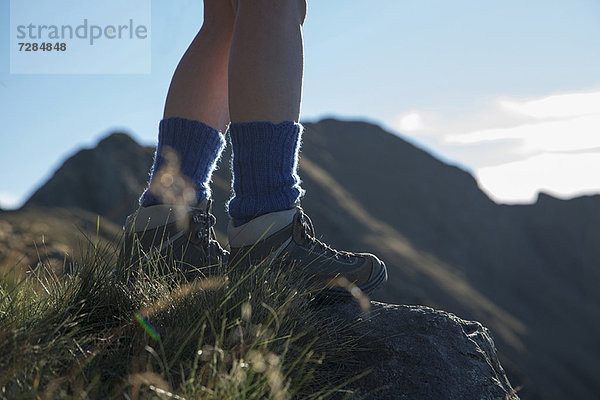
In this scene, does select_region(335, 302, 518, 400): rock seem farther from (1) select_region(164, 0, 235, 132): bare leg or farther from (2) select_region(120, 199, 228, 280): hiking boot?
(1) select_region(164, 0, 235, 132): bare leg

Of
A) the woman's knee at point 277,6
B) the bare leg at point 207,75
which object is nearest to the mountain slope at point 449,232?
the bare leg at point 207,75

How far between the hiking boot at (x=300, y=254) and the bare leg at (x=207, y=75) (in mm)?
477

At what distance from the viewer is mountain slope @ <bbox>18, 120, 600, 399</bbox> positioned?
36.2m

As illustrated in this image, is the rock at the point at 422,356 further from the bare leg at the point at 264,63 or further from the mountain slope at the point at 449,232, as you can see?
the mountain slope at the point at 449,232

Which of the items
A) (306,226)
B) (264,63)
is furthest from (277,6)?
(306,226)

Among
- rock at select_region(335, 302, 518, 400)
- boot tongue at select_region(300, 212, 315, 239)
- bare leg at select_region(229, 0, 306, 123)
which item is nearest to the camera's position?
rock at select_region(335, 302, 518, 400)

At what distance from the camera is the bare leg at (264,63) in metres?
1.68

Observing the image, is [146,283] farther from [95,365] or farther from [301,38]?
[301,38]

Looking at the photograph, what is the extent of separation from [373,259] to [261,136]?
659 mm

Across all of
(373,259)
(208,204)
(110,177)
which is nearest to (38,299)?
(208,204)

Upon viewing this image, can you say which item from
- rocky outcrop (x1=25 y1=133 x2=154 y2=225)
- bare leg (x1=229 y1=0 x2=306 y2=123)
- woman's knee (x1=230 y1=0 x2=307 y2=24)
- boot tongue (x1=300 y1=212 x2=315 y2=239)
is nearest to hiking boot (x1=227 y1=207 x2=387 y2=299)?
boot tongue (x1=300 y1=212 x2=315 y2=239)

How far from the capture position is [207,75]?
1.96 meters

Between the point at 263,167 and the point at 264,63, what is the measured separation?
0.36m

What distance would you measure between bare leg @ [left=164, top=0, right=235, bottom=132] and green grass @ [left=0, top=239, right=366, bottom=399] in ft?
2.04
